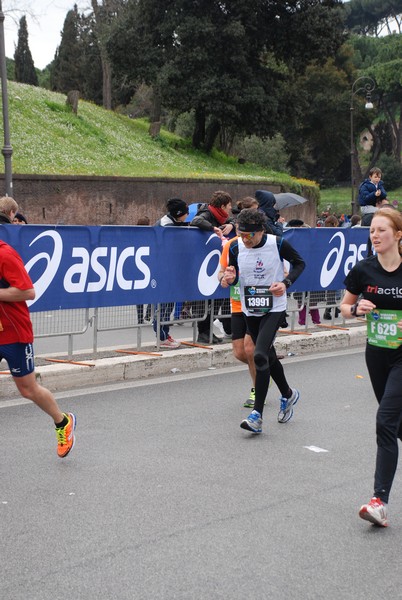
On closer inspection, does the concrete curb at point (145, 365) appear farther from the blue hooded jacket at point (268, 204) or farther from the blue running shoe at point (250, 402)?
the blue running shoe at point (250, 402)

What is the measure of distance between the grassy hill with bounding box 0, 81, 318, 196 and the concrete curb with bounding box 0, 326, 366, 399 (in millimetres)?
22535

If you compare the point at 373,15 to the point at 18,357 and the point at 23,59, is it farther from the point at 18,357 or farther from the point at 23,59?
the point at 18,357

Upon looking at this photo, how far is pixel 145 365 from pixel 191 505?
5.00m

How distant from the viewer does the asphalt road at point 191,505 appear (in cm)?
446

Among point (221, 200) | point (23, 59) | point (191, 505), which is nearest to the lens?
point (191, 505)

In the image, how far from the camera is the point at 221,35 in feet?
157

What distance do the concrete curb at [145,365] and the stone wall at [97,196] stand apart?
70.2ft

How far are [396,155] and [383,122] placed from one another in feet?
12.6

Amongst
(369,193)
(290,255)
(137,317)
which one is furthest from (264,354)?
(369,193)

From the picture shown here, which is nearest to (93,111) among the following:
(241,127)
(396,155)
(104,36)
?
(104,36)

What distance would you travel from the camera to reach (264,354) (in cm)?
783

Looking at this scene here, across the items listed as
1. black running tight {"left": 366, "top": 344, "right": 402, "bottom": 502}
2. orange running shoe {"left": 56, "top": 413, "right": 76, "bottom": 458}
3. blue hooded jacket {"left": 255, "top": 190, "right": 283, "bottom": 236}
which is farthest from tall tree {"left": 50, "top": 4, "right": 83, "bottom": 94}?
black running tight {"left": 366, "top": 344, "right": 402, "bottom": 502}

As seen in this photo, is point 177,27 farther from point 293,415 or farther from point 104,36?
point 293,415

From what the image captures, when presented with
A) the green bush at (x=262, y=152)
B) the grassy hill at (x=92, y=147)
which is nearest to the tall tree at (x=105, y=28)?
the grassy hill at (x=92, y=147)
